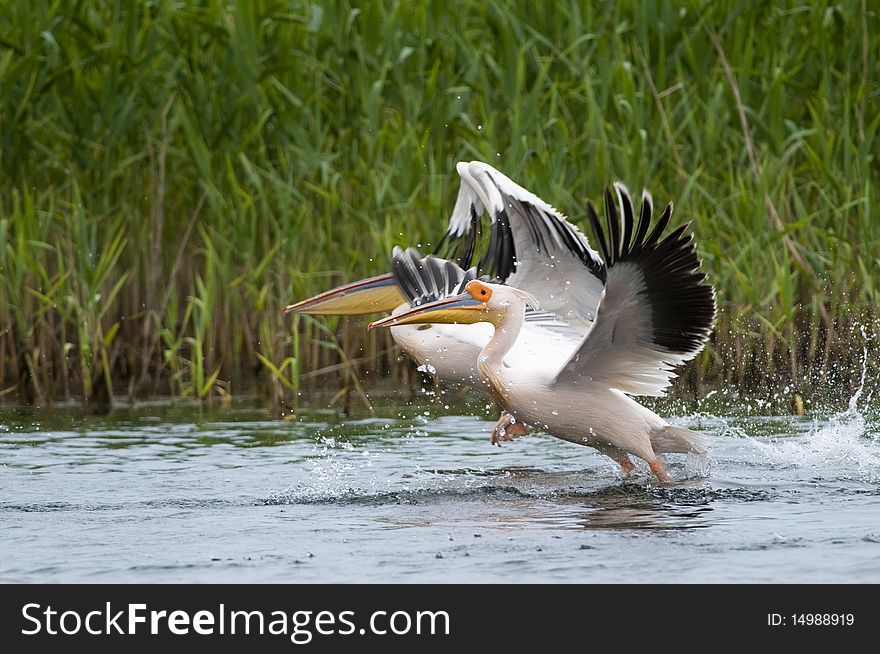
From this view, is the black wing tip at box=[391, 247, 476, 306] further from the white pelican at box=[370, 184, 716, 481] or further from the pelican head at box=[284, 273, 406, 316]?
the white pelican at box=[370, 184, 716, 481]

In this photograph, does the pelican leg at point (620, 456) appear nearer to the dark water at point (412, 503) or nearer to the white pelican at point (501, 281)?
the dark water at point (412, 503)

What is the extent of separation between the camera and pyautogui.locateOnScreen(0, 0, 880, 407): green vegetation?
757 centimetres

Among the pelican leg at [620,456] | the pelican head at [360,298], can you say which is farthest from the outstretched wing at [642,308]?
the pelican head at [360,298]

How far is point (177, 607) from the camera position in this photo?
12.7 feet

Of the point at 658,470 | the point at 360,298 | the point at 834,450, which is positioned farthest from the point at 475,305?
the point at 834,450

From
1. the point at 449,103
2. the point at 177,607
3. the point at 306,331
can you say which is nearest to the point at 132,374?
the point at 306,331

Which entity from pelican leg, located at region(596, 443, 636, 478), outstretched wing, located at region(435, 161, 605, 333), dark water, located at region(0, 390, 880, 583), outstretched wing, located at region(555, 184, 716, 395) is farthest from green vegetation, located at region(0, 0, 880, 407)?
outstretched wing, located at region(555, 184, 716, 395)

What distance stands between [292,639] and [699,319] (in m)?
2.24

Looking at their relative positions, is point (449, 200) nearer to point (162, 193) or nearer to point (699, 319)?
point (162, 193)

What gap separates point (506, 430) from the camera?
6.42m

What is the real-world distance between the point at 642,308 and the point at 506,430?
1260 millimetres

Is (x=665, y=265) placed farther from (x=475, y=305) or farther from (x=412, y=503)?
(x=412, y=503)

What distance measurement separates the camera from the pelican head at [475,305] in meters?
5.82

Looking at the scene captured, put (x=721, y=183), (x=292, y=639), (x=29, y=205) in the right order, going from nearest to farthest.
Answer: (x=292, y=639)
(x=29, y=205)
(x=721, y=183)
